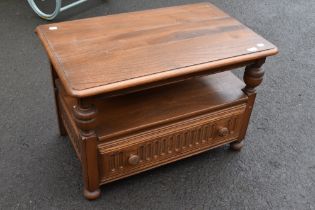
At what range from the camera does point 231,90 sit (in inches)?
52.5

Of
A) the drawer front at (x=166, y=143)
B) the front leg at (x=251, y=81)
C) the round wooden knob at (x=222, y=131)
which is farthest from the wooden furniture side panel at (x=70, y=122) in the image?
the front leg at (x=251, y=81)

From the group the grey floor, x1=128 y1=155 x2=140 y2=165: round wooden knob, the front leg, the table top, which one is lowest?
the grey floor

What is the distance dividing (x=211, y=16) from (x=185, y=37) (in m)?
0.21

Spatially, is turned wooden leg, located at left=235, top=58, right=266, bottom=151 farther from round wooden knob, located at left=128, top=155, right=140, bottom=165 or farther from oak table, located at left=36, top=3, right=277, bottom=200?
round wooden knob, located at left=128, top=155, right=140, bottom=165

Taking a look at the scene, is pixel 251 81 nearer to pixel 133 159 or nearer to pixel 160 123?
pixel 160 123

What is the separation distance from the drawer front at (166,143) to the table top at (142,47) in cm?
23

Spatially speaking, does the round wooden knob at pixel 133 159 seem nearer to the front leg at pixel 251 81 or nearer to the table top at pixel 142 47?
the table top at pixel 142 47

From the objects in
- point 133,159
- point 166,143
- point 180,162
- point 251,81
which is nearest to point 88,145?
point 133,159

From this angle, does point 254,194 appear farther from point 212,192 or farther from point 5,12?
point 5,12

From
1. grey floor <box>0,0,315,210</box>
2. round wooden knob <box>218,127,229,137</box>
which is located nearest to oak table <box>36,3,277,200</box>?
round wooden knob <box>218,127,229,137</box>

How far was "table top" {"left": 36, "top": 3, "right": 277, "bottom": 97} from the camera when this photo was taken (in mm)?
996

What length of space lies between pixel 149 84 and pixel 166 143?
275 millimetres

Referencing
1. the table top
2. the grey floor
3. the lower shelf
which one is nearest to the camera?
the table top

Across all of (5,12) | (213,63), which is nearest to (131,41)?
(213,63)
